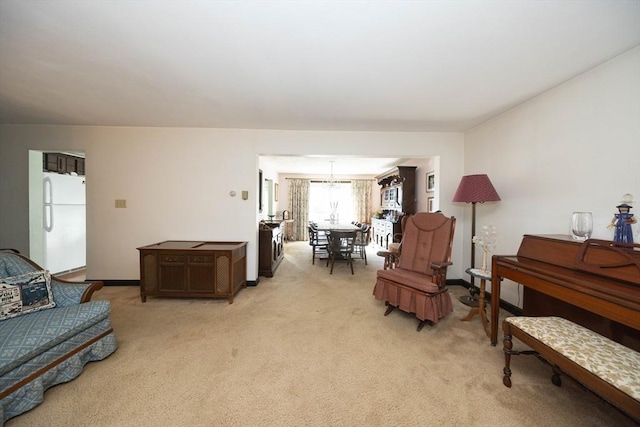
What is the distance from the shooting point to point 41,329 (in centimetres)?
164

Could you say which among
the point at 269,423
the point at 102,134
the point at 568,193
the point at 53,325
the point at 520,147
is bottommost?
the point at 269,423

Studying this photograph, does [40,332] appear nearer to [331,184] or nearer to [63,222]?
[63,222]

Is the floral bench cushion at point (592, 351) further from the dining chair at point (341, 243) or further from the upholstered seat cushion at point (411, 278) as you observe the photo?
the dining chair at point (341, 243)

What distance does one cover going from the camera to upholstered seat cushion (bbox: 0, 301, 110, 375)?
4.80ft

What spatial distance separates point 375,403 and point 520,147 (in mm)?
3035

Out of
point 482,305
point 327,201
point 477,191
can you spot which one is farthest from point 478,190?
point 327,201

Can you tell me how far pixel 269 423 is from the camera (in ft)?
4.66

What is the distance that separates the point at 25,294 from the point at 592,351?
12.5ft

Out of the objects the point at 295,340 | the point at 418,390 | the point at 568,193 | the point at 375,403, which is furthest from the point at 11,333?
the point at 568,193

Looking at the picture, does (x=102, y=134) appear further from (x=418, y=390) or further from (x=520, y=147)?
(x=520, y=147)

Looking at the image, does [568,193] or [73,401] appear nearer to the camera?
[73,401]

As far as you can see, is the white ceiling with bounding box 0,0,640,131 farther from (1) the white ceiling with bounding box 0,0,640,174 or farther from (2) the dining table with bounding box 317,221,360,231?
(2) the dining table with bounding box 317,221,360,231

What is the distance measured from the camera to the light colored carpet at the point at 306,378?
4.81 ft

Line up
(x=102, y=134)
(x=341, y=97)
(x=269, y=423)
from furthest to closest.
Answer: (x=102, y=134)
(x=341, y=97)
(x=269, y=423)
